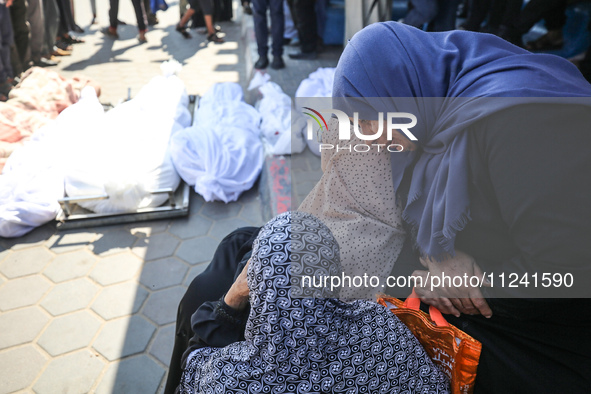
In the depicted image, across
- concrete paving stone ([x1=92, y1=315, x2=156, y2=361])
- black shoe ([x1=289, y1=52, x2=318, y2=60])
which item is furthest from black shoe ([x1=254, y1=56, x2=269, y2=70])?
concrete paving stone ([x1=92, y1=315, x2=156, y2=361])

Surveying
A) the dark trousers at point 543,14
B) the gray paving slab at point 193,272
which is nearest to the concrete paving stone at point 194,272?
the gray paving slab at point 193,272

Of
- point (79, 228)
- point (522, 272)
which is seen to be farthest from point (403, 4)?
point (522, 272)

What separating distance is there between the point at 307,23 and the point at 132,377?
14.8ft

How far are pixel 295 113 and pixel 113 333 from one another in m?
2.26

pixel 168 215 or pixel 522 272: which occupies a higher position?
pixel 522 272

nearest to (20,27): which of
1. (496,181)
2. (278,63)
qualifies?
(278,63)

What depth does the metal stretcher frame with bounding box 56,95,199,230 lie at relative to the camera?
281cm

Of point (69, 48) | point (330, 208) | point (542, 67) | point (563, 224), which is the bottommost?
point (69, 48)

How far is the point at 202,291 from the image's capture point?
1.52 meters

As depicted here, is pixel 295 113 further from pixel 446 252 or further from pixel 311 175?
pixel 446 252

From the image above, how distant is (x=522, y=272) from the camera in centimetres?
109

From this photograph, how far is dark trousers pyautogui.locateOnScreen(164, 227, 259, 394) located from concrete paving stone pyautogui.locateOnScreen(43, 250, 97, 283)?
1.29m

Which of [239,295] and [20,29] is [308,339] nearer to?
[239,295]

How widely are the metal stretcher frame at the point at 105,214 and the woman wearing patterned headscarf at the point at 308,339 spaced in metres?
1.92
